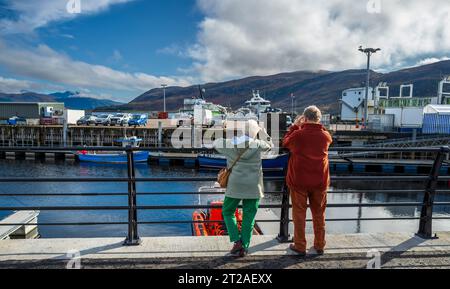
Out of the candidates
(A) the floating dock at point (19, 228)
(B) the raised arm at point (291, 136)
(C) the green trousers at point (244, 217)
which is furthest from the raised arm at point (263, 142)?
(A) the floating dock at point (19, 228)

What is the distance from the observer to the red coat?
3.29 meters

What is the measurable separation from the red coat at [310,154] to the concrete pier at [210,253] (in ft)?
2.69

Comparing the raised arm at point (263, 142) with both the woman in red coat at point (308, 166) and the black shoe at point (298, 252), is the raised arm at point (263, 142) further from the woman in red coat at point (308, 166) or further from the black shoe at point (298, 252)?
the black shoe at point (298, 252)

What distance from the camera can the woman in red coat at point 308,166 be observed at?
3.29m

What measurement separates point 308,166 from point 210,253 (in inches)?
55.9

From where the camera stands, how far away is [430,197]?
13.3ft

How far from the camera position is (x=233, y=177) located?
3.32 meters

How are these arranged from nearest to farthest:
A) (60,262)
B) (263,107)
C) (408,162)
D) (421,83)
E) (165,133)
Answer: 1. (60,262)
2. (408,162)
3. (165,133)
4. (263,107)
5. (421,83)

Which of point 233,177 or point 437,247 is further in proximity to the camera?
point 437,247

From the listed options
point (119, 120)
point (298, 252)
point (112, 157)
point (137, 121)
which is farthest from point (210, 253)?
point (119, 120)

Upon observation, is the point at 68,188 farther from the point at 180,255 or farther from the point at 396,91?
the point at 396,91

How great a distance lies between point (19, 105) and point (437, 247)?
235 ft

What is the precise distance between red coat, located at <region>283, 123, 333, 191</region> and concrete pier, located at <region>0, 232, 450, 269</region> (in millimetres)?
820

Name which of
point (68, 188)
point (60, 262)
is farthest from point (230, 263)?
point (68, 188)
